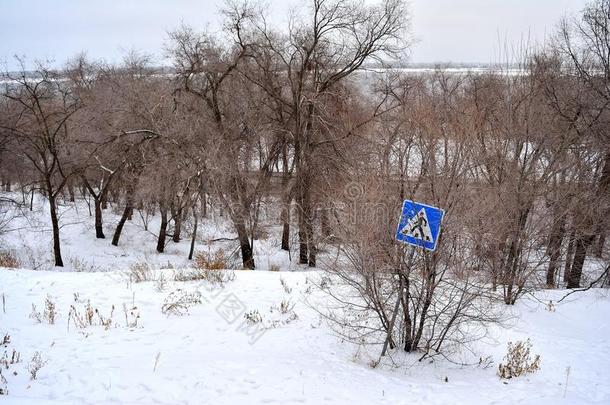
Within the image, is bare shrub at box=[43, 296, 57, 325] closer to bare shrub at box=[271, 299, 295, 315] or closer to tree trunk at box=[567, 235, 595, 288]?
bare shrub at box=[271, 299, 295, 315]

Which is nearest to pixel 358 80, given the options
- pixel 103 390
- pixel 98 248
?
pixel 98 248

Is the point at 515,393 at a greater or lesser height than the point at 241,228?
lesser

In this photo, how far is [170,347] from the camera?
669cm

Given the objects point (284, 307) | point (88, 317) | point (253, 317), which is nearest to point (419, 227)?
point (284, 307)

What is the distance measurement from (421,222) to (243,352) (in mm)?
3214

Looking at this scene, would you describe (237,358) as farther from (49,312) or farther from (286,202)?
(286,202)

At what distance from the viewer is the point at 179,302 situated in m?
8.46

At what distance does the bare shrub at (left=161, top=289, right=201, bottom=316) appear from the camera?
26.6ft

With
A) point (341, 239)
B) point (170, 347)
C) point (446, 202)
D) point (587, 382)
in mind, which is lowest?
point (587, 382)

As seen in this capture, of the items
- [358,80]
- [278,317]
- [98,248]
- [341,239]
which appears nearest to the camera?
[341,239]

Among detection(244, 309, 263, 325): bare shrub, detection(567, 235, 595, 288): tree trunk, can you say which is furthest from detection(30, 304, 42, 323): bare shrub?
detection(567, 235, 595, 288): tree trunk

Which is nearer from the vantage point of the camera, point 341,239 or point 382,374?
point 382,374

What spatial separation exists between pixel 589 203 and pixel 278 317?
10.5 m

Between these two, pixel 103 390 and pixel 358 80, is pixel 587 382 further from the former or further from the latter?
pixel 358 80
